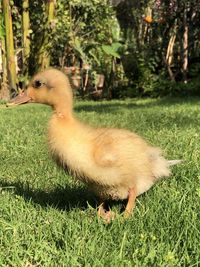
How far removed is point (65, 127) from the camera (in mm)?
2641

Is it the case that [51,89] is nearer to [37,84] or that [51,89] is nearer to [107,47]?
[37,84]

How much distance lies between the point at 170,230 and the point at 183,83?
10.5 metres

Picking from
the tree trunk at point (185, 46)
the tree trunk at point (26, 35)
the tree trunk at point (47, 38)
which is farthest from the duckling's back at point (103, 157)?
the tree trunk at point (185, 46)

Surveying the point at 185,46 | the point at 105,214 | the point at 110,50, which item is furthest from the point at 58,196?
the point at 185,46

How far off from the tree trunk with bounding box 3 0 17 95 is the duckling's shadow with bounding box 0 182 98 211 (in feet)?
25.6

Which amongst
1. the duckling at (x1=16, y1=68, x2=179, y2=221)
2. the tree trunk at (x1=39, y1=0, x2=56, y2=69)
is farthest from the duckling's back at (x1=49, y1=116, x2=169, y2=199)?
the tree trunk at (x1=39, y1=0, x2=56, y2=69)

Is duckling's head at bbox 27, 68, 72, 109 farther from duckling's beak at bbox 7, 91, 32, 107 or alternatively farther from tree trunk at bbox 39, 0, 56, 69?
tree trunk at bbox 39, 0, 56, 69

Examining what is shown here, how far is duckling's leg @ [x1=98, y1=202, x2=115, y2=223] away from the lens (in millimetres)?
2656

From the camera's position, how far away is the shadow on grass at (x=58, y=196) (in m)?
3.01

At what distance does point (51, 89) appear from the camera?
8.95ft

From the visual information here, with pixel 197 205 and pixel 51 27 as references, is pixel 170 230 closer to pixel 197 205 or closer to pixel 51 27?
pixel 197 205

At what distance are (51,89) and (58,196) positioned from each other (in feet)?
2.65

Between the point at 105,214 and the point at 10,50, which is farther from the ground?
the point at 10,50

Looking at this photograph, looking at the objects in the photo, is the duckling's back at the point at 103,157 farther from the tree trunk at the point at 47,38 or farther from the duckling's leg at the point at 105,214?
the tree trunk at the point at 47,38
